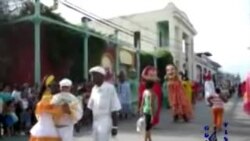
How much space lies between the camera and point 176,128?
1734 centimetres

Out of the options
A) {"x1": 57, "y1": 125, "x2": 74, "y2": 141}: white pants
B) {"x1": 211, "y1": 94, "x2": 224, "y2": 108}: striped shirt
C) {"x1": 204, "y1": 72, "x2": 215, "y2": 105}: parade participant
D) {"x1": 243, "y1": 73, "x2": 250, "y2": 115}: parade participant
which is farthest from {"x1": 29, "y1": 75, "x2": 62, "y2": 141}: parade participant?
{"x1": 204, "y1": 72, "x2": 215, "y2": 105}: parade participant

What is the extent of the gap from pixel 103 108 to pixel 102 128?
336 mm

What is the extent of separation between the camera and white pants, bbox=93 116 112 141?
912 cm

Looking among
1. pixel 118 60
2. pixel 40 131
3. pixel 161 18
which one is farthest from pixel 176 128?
pixel 161 18

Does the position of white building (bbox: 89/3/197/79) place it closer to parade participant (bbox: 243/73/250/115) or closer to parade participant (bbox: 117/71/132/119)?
parade participant (bbox: 117/71/132/119)

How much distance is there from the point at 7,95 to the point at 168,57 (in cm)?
2624

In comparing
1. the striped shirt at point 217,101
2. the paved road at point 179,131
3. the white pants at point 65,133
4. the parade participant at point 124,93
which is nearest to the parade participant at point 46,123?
the white pants at point 65,133

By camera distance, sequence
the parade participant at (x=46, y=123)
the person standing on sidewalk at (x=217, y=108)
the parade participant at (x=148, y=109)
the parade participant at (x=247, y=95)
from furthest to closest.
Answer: the person standing on sidewalk at (x=217, y=108) < the parade participant at (x=148, y=109) < the parade participant at (x=46, y=123) < the parade participant at (x=247, y=95)

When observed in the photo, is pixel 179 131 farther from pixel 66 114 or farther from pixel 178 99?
pixel 66 114

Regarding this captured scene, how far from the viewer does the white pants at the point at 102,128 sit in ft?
29.9

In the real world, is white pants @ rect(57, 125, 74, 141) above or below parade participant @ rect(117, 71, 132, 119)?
below

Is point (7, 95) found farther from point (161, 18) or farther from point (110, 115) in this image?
point (161, 18)

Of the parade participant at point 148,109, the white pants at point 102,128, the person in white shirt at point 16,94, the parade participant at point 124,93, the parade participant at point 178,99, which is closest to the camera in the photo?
the white pants at point 102,128

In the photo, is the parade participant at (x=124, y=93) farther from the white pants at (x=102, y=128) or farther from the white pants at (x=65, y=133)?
the white pants at (x=65, y=133)
